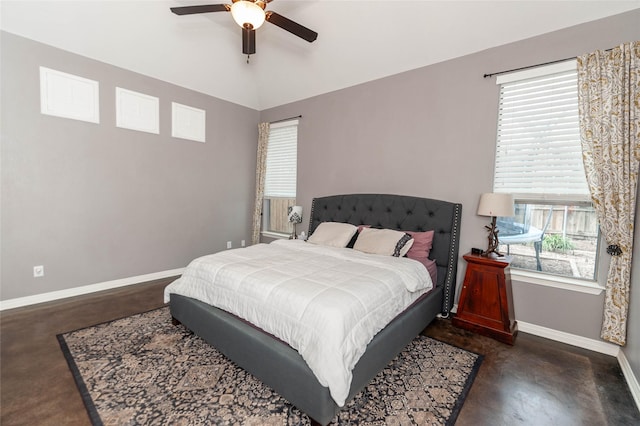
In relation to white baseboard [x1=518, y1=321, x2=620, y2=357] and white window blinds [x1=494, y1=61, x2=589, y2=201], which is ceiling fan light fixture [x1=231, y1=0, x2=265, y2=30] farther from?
white baseboard [x1=518, y1=321, x2=620, y2=357]

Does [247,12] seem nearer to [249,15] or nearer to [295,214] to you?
[249,15]

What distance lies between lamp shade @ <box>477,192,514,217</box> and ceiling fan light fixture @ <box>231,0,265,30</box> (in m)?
2.48

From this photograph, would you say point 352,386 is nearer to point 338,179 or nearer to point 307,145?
point 338,179

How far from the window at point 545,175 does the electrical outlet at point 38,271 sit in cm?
495

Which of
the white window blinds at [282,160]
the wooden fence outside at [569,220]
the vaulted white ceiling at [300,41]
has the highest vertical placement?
the vaulted white ceiling at [300,41]

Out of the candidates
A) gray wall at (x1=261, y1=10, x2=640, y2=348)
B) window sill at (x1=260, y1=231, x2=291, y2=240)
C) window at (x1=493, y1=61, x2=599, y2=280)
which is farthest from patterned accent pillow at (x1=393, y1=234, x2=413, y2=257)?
window sill at (x1=260, y1=231, x2=291, y2=240)

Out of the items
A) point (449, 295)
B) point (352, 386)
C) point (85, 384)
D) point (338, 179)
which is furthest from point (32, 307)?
point (449, 295)

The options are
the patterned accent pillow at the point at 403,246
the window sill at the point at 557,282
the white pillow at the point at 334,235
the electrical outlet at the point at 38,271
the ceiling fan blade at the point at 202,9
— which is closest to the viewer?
the ceiling fan blade at the point at 202,9

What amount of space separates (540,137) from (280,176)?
3.56m

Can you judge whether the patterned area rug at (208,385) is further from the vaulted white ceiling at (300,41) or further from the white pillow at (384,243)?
the vaulted white ceiling at (300,41)

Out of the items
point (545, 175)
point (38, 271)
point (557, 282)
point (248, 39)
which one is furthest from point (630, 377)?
point (38, 271)

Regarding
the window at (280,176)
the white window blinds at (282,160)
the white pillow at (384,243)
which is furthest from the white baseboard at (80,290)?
the white pillow at (384,243)

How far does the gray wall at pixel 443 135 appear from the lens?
7.75 ft

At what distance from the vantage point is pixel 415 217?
123 inches
